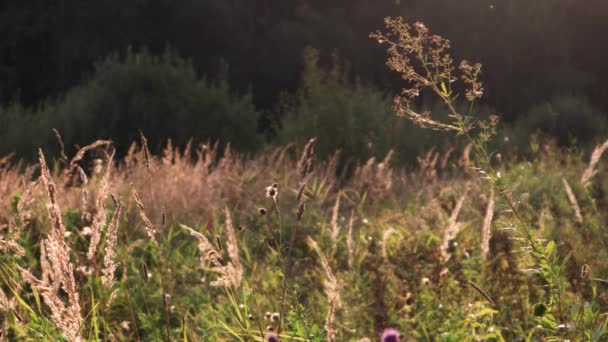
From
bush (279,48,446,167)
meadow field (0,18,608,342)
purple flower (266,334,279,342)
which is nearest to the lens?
meadow field (0,18,608,342)

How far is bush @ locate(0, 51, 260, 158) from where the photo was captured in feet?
46.3

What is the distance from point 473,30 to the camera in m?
28.0

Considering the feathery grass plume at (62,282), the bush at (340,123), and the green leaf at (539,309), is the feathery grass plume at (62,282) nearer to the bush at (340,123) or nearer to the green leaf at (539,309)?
the green leaf at (539,309)

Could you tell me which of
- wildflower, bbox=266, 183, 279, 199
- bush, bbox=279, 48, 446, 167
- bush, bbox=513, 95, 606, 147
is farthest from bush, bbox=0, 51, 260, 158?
wildflower, bbox=266, 183, 279, 199

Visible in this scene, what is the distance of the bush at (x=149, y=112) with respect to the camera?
1410 centimetres

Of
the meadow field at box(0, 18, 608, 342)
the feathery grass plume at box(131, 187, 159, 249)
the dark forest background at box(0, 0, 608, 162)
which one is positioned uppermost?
the feathery grass plume at box(131, 187, 159, 249)

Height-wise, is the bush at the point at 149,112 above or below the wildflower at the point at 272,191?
below

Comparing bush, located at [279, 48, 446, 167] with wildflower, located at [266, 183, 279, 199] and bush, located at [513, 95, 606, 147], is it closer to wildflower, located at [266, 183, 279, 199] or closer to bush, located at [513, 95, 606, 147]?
bush, located at [513, 95, 606, 147]

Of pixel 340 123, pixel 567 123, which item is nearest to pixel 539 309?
pixel 340 123

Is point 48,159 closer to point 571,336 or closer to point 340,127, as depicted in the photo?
point 340,127

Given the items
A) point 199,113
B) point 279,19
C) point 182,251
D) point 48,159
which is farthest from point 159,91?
point 279,19

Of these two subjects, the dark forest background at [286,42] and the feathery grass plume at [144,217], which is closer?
the feathery grass plume at [144,217]

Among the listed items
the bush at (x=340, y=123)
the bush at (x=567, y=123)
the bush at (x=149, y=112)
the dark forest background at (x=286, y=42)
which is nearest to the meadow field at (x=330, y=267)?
the bush at (x=340, y=123)

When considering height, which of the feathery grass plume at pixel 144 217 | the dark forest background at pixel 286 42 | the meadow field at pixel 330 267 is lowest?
the dark forest background at pixel 286 42
